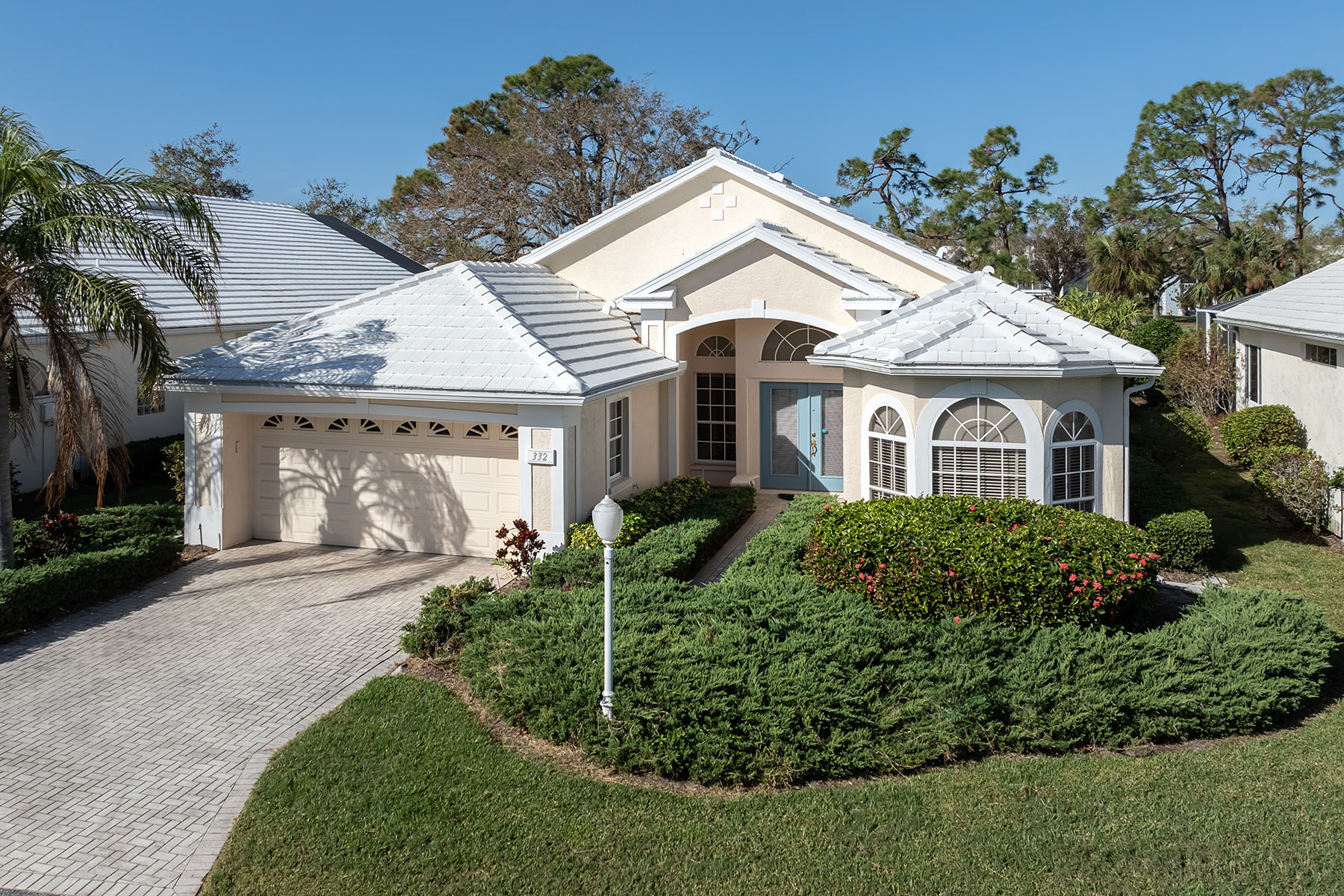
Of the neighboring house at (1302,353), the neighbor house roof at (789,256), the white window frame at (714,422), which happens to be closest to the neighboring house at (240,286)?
the neighbor house roof at (789,256)

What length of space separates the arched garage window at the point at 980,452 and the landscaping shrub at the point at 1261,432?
30.3ft

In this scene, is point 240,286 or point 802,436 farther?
point 240,286

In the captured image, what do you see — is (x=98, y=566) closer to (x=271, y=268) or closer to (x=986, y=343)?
(x=986, y=343)

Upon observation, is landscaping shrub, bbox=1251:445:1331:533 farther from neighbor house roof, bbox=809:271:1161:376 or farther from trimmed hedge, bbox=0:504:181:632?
trimmed hedge, bbox=0:504:181:632

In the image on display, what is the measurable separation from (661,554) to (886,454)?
368 cm

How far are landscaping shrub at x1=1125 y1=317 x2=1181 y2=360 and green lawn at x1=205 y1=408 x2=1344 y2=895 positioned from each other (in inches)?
941

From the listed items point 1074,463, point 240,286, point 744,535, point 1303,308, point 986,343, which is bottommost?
point 744,535

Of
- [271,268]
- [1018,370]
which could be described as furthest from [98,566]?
[271,268]

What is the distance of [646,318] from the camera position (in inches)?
709

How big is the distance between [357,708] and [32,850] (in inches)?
112

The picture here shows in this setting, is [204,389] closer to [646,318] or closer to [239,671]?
[239,671]

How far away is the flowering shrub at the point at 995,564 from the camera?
10.0 m

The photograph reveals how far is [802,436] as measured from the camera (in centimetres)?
1892

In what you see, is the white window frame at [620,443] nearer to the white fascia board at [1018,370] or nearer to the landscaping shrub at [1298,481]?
the white fascia board at [1018,370]
